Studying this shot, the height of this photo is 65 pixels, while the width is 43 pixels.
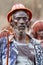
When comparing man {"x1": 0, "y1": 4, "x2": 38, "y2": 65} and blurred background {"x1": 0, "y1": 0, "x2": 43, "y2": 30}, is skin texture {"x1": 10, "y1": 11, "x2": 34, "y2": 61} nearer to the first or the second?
man {"x1": 0, "y1": 4, "x2": 38, "y2": 65}

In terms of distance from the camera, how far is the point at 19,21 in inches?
259

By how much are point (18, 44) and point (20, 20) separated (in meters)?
0.36

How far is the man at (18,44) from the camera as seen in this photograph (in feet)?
20.7

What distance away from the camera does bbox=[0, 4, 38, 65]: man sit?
249 inches

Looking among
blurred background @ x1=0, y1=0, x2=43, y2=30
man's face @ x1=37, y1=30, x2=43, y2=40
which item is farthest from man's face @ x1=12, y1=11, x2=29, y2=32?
blurred background @ x1=0, y1=0, x2=43, y2=30

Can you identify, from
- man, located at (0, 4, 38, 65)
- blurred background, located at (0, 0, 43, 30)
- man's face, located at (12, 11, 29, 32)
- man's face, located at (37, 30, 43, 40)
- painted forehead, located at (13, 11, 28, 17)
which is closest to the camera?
man, located at (0, 4, 38, 65)

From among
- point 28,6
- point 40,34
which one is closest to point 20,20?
point 40,34

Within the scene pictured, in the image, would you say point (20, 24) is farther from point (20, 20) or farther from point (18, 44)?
point (18, 44)

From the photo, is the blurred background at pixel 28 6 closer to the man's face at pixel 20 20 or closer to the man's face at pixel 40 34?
the man's face at pixel 40 34

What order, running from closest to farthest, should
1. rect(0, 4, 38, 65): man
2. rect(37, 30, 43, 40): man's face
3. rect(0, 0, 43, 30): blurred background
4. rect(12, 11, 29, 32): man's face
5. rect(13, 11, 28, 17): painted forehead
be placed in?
rect(0, 4, 38, 65): man < rect(12, 11, 29, 32): man's face < rect(13, 11, 28, 17): painted forehead < rect(37, 30, 43, 40): man's face < rect(0, 0, 43, 30): blurred background

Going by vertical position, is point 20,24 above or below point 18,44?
above

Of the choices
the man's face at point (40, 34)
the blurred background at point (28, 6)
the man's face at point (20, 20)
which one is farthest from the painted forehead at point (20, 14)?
the blurred background at point (28, 6)

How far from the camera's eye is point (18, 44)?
642 cm

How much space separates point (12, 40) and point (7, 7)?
15.9 metres
